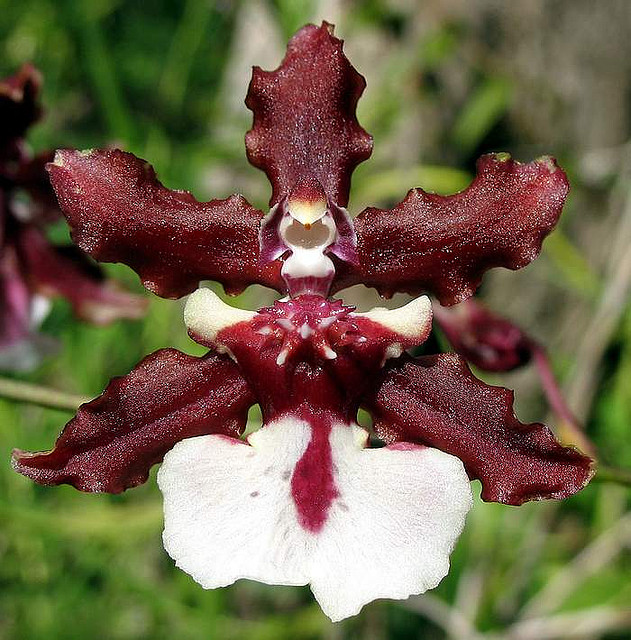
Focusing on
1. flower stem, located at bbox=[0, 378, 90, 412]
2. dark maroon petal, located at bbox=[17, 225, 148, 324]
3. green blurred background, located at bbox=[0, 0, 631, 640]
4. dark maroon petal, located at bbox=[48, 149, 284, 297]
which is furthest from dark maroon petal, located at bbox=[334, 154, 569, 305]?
green blurred background, located at bbox=[0, 0, 631, 640]

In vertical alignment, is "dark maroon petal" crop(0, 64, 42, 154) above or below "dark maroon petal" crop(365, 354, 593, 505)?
above

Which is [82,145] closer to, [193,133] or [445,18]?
[193,133]

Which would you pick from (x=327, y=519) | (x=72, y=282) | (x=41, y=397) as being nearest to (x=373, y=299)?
(x=72, y=282)

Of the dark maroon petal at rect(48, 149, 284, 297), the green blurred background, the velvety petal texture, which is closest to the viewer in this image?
the velvety petal texture

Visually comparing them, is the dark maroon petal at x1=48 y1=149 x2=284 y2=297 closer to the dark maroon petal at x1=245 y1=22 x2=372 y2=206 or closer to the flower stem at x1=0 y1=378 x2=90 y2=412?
the dark maroon petal at x1=245 y1=22 x2=372 y2=206

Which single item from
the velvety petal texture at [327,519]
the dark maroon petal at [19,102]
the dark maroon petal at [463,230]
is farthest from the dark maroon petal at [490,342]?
the dark maroon petal at [19,102]

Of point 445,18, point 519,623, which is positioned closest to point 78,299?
point 519,623
